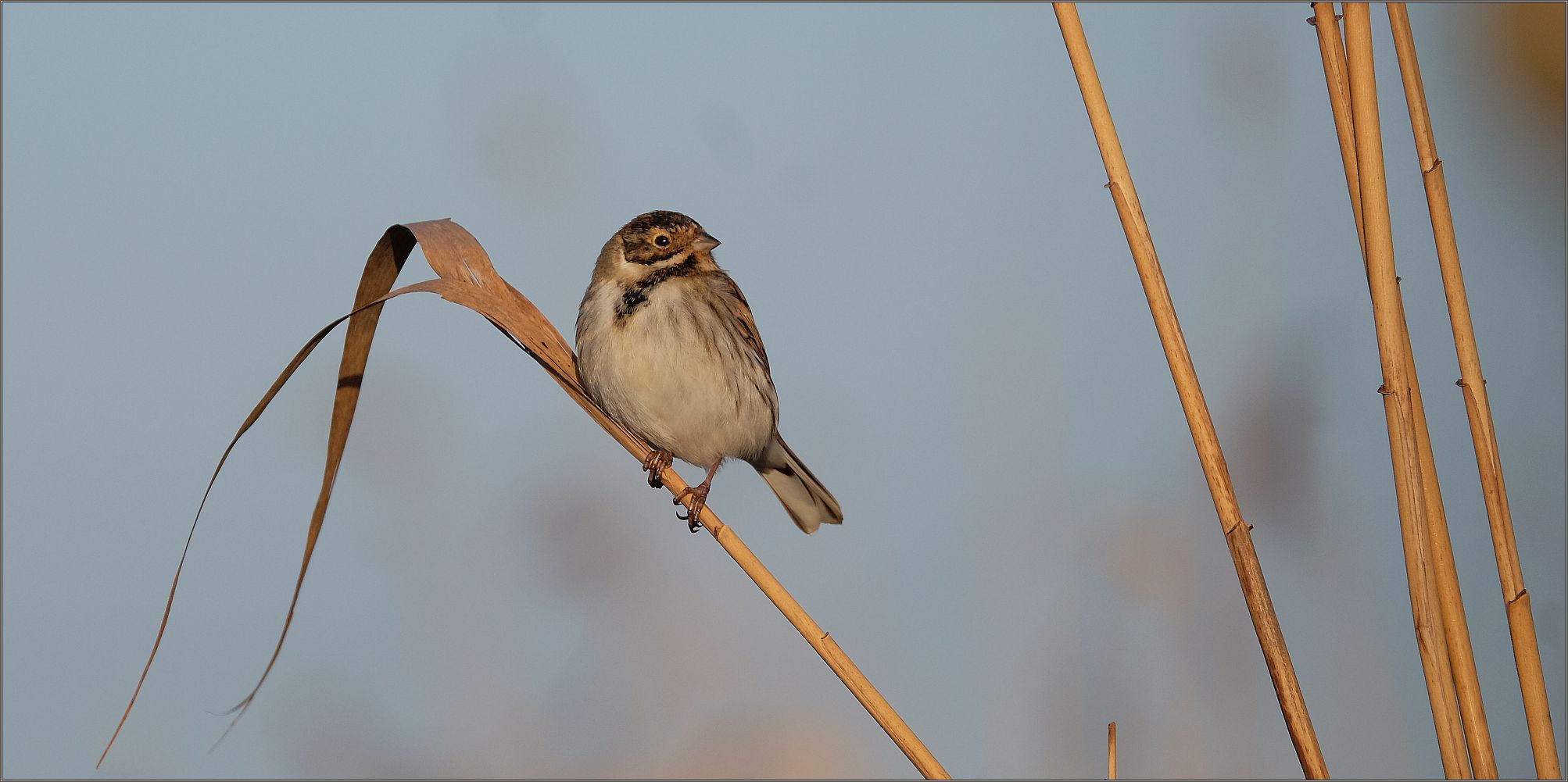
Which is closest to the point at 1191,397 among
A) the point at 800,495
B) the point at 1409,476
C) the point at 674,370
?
the point at 1409,476

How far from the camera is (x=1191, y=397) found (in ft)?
6.07

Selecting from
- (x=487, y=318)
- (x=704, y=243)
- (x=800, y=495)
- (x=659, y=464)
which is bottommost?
(x=800, y=495)

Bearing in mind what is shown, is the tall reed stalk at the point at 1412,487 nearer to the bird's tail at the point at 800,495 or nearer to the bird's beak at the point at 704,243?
the bird's beak at the point at 704,243

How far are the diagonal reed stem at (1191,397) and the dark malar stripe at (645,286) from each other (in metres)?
1.75

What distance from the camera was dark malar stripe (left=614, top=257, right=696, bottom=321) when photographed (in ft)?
11.1

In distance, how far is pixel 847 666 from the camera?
202 centimetres

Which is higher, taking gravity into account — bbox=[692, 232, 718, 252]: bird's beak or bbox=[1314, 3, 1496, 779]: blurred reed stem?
bbox=[692, 232, 718, 252]: bird's beak

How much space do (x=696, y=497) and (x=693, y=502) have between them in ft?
0.12

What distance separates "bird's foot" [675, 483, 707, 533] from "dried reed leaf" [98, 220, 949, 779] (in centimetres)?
92

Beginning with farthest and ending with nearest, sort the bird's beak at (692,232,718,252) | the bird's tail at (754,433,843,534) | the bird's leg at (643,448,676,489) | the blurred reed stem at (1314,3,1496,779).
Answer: the bird's tail at (754,433,843,534) < the bird's beak at (692,232,718,252) < the bird's leg at (643,448,676,489) < the blurred reed stem at (1314,3,1496,779)

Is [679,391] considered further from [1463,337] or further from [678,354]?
[1463,337]

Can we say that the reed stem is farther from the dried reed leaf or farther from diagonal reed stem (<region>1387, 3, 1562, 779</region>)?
the dried reed leaf

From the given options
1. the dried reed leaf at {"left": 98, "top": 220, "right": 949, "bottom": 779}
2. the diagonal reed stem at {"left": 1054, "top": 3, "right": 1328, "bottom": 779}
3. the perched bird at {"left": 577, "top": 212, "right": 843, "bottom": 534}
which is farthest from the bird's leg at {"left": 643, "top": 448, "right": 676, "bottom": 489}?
the diagonal reed stem at {"left": 1054, "top": 3, "right": 1328, "bottom": 779}

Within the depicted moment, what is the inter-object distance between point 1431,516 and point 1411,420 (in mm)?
160
